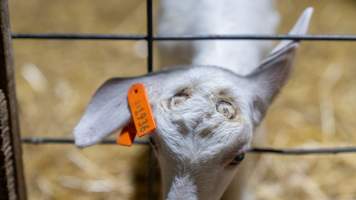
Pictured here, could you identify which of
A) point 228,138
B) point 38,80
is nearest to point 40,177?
point 38,80

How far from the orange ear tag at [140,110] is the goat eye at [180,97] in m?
0.06

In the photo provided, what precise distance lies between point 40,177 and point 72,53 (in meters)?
0.82

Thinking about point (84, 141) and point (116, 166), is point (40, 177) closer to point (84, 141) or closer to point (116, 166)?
point (116, 166)

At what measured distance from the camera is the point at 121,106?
4.44 ft

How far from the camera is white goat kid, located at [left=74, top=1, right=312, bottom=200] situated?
3.95 feet

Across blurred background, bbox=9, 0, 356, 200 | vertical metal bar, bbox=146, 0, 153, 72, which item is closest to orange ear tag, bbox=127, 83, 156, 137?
vertical metal bar, bbox=146, 0, 153, 72

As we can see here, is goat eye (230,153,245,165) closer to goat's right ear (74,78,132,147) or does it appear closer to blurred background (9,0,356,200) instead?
goat's right ear (74,78,132,147)

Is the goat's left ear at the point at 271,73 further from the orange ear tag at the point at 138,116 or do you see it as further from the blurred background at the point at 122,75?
the blurred background at the point at 122,75

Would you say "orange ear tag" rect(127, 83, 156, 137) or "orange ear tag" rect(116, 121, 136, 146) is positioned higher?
"orange ear tag" rect(127, 83, 156, 137)

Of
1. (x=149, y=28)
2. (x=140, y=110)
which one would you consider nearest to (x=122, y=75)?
(x=149, y=28)

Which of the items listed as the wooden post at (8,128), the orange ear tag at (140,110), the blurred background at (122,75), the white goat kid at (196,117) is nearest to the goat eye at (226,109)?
the white goat kid at (196,117)

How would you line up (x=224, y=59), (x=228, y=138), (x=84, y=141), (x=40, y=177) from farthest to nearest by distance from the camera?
(x=40, y=177) → (x=224, y=59) → (x=84, y=141) → (x=228, y=138)

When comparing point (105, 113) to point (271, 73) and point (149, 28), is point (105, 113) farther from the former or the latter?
point (271, 73)

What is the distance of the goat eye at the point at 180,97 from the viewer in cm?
124
